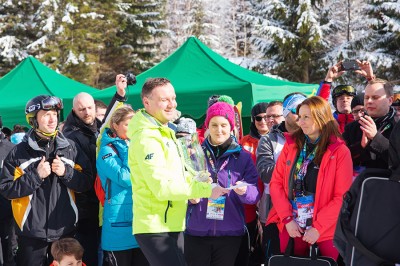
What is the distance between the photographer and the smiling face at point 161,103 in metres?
3.36

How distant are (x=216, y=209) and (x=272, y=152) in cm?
76

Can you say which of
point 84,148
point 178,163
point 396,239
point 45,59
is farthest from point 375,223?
point 45,59

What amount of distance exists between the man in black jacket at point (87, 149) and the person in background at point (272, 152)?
1.56 meters

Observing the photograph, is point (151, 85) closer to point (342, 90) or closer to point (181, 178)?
point (181, 178)

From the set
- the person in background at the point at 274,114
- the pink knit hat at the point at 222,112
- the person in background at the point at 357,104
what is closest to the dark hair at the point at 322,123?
the pink knit hat at the point at 222,112

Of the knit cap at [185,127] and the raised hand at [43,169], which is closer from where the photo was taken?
the raised hand at [43,169]

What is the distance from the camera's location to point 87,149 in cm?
483

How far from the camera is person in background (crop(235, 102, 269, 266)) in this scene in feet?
14.1

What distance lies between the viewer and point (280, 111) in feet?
16.8

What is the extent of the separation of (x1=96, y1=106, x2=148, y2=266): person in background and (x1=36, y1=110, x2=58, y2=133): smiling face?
1.54 ft

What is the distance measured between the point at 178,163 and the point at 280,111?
2.03 metres

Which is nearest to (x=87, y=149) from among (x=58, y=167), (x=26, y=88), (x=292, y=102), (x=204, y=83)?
(x=58, y=167)

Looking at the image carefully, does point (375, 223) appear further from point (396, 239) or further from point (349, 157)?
point (349, 157)

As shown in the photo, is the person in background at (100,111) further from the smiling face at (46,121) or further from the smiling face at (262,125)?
the smiling face at (262,125)
